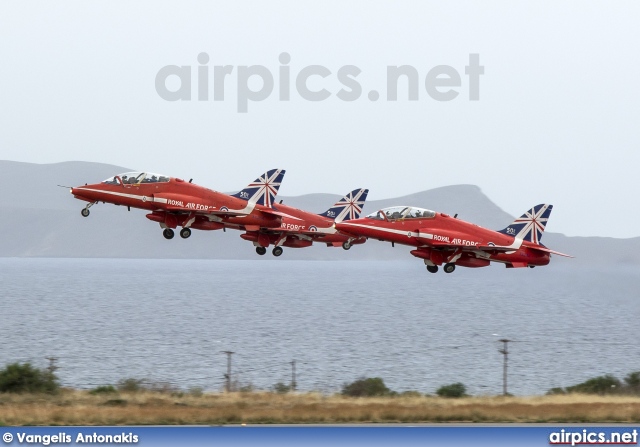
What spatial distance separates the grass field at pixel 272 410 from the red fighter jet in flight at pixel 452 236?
8490 mm

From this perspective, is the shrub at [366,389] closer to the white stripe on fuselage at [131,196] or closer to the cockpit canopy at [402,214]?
the cockpit canopy at [402,214]

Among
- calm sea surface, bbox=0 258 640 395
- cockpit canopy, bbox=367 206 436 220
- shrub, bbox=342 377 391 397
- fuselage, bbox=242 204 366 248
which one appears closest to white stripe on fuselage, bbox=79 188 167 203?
fuselage, bbox=242 204 366 248

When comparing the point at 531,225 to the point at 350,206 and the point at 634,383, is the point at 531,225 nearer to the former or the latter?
the point at 634,383

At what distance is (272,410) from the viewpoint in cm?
4084

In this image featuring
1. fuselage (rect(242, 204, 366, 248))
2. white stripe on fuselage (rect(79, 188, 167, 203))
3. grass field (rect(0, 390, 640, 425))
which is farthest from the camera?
fuselage (rect(242, 204, 366, 248))

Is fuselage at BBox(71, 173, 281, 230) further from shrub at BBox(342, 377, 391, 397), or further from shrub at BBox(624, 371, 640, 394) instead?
shrub at BBox(624, 371, 640, 394)

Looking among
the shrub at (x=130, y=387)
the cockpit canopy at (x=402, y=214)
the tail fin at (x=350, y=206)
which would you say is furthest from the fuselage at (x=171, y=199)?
the tail fin at (x=350, y=206)

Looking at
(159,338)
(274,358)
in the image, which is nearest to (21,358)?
(274,358)

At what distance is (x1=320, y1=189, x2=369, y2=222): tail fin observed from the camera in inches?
2499

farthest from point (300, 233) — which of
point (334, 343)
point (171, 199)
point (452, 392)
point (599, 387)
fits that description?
point (334, 343)

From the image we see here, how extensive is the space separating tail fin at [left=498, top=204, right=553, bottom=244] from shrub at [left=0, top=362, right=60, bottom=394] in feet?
86.0

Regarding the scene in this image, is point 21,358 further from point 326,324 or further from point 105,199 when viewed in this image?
point 326,324

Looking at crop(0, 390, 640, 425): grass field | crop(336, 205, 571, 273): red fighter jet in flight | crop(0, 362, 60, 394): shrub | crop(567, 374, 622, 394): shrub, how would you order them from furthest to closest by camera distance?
crop(567, 374, 622, 394): shrub, crop(336, 205, 571, 273): red fighter jet in flight, crop(0, 362, 60, 394): shrub, crop(0, 390, 640, 425): grass field

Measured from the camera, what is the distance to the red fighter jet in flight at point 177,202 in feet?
168
